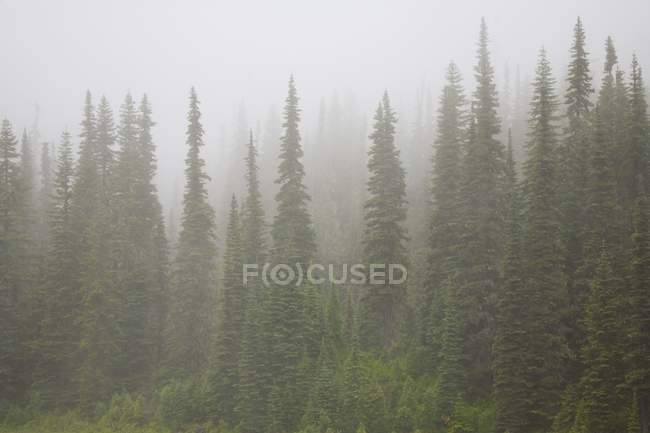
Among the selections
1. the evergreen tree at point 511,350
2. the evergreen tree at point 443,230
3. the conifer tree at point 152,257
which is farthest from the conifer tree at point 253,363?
the evergreen tree at point 511,350

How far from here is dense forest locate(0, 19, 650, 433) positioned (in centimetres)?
2705

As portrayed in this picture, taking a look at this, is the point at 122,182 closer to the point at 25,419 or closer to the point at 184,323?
the point at 184,323

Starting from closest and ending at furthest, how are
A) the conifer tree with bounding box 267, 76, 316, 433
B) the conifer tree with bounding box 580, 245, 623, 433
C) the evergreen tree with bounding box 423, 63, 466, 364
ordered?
1. the conifer tree with bounding box 580, 245, 623, 433
2. the conifer tree with bounding box 267, 76, 316, 433
3. the evergreen tree with bounding box 423, 63, 466, 364

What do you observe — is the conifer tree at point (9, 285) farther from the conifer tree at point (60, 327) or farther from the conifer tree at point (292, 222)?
the conifer tree at point (292, 222)

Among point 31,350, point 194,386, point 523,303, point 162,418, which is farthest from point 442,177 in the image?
point 31,350

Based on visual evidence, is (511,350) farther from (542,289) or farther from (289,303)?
(289,303)

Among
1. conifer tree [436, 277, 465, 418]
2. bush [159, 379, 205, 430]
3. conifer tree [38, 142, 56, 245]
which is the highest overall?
conifer tree [38, 142, 56, 245]

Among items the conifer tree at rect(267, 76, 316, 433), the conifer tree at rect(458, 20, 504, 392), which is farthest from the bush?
the conifer tree at rect(458, 20, 504, 392)

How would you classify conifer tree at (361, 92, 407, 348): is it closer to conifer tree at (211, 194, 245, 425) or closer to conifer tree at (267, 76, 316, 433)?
conifer tree at (267, 76, 316, 433)

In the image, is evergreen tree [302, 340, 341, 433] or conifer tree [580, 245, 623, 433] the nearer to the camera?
conifer tree [580, 245, 623, 433]

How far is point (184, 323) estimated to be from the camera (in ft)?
131

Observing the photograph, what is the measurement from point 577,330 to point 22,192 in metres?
42.3

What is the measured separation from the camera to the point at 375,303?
3819 centimetres

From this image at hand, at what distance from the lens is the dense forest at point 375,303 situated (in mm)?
27047
